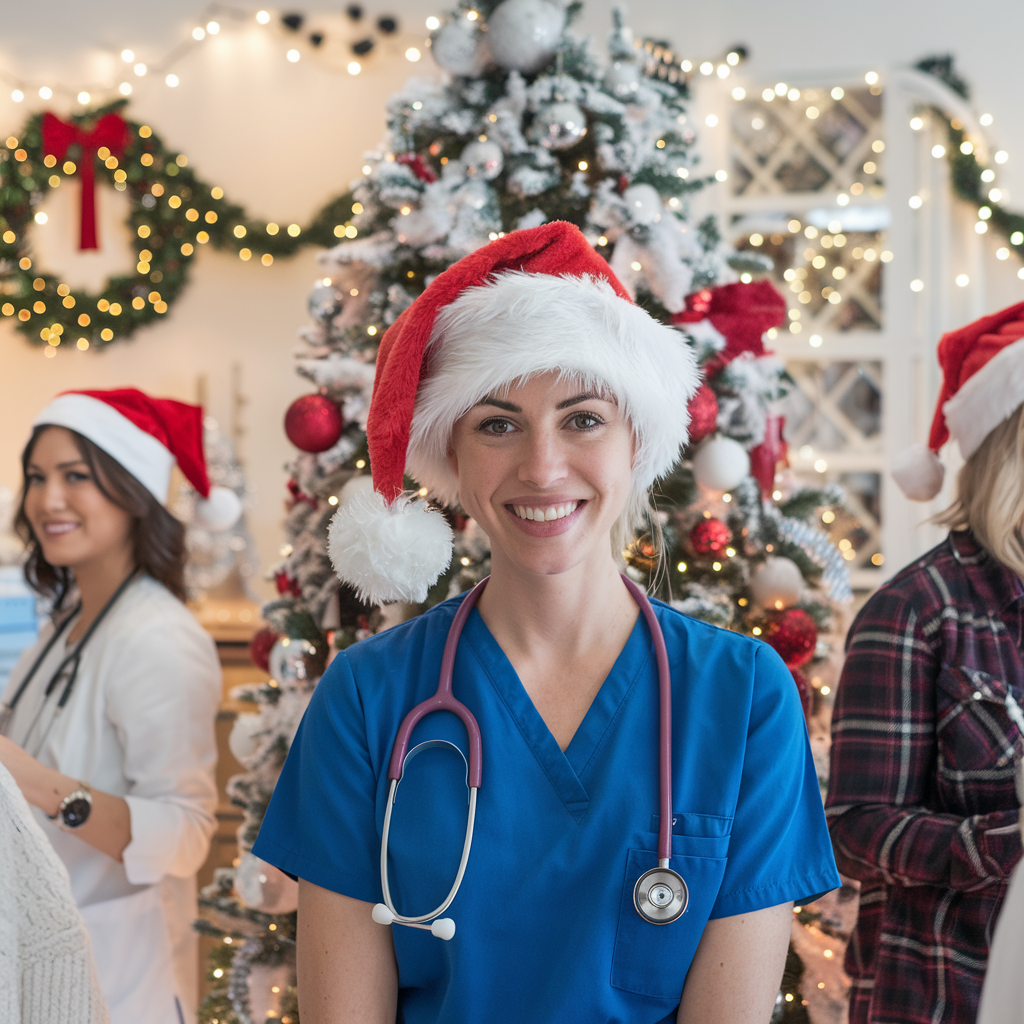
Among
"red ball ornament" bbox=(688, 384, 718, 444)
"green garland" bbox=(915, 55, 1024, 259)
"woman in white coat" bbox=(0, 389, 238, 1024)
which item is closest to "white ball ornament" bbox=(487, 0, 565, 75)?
"red ball ornament" bbox=(688, 384, 718, 444)

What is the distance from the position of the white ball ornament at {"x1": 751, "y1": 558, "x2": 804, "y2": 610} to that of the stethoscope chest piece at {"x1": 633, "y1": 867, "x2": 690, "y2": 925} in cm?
98

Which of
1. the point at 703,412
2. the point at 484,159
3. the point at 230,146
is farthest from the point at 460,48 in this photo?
the point at 230,146

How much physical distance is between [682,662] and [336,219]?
2769 mm

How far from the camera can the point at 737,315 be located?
6.13ft

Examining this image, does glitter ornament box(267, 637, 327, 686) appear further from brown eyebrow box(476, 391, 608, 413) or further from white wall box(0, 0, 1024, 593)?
white wall box(0, 0, 1024, 593)

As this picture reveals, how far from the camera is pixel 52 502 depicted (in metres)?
1.93

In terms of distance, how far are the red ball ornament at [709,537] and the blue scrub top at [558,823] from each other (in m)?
0.74

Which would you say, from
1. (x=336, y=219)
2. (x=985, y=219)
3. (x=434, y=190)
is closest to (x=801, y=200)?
(x=985, y=219)

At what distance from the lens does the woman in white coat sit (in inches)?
68.5

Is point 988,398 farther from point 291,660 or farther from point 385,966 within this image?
point 291,660

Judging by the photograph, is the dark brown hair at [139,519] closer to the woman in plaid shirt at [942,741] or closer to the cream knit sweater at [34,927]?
the cream knit sweater at [34,927]

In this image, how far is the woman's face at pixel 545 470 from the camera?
3.33 ft

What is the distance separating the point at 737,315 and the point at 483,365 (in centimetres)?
Answer: 97

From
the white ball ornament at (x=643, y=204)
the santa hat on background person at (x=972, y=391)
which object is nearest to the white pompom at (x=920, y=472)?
the santa hat on background person at (x=972, y=391)
